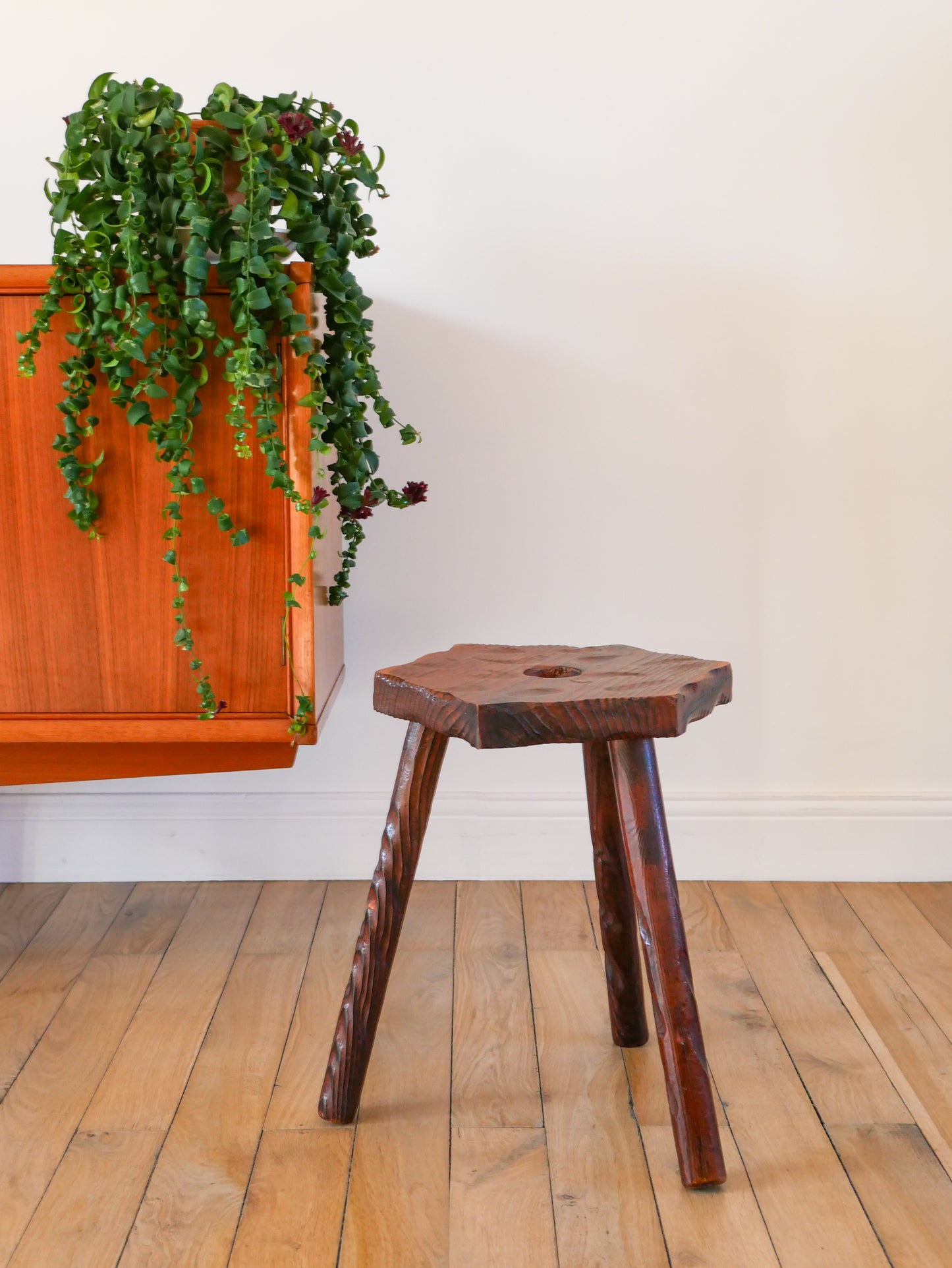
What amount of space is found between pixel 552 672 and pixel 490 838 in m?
0.80

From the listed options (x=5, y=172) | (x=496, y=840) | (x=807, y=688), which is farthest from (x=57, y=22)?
(x=807, y=688)

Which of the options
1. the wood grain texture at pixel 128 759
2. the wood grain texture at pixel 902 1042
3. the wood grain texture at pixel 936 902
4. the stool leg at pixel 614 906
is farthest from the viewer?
the wood grain texture at pixel 936 902

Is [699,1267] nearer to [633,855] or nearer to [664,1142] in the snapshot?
[664,1142]

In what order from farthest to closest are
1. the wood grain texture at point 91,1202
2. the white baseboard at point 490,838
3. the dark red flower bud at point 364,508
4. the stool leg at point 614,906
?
the white baseboard at point 490,838
the dark red flower bud at point 364,508
the stool leg at point 614,906
the wood grain texture at point 91,1202

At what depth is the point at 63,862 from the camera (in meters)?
1.98

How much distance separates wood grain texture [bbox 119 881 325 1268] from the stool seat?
1.64 ft

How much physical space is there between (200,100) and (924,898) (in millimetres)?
1851

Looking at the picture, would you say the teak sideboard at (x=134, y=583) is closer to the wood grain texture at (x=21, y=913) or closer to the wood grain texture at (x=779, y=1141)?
the wood grain texture at (x=21, y=913)

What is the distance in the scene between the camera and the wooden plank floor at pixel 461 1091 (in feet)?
3.44

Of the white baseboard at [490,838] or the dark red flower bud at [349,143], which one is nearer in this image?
the dark red flower bud at [349,143]

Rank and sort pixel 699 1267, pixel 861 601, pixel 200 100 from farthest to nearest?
1. pixel 861 601
2. pixel 200 100
3. pixel 699 1267

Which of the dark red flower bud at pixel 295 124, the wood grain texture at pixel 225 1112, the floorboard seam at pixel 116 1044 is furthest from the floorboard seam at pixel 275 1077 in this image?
the dark red flower bud at pixel 295 124

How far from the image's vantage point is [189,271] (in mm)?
1269

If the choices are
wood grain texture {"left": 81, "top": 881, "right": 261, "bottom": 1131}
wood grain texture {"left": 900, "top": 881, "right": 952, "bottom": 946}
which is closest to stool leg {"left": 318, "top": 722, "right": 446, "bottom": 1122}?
wood grain texture {"left": 81, "top": 881, "right": 261, "bottom": 1131}
